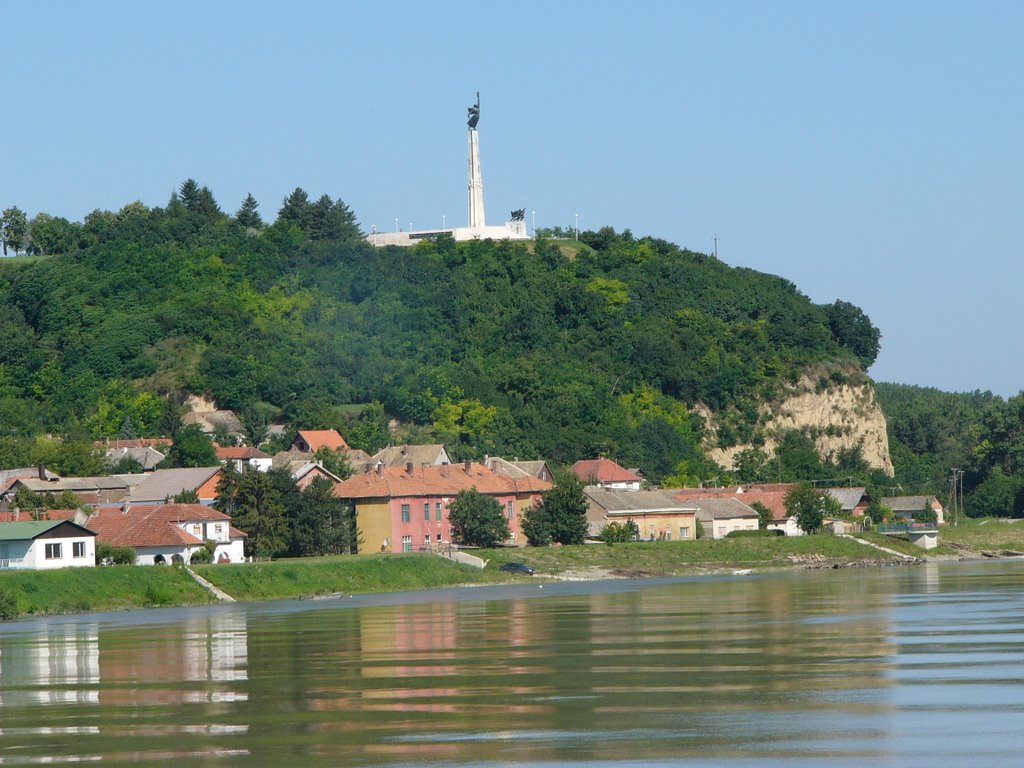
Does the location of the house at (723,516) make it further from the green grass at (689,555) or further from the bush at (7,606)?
the bush at (7,606)

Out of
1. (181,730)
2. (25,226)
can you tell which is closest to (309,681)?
(181,730)

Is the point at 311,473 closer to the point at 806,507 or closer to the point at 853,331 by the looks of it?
the point at 806,507

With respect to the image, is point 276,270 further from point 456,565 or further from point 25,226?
point 456,565

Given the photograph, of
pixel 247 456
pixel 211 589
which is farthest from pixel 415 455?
pixel 211 589

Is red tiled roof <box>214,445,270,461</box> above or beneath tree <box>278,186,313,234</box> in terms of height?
beneath

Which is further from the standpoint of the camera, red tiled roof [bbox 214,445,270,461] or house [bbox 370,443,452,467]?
red tiled roof [bbox 214,445,270,461]

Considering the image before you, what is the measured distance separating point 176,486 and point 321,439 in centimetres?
3038

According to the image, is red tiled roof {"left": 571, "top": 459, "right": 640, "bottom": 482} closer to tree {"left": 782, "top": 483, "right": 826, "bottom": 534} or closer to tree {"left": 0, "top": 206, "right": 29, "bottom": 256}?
tree {"left": 782, "top": 483, "right": 826, "bottom": 534}

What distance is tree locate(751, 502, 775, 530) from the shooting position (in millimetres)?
102812

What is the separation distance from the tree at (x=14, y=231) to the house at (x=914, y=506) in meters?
97.3

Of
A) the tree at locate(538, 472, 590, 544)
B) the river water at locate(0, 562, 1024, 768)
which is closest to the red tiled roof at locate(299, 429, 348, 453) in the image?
the tree at locate(538, 472, 590, 544)

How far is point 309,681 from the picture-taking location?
30.6 m

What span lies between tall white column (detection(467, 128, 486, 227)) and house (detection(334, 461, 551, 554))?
230ft

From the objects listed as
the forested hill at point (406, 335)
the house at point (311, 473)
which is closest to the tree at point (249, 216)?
the forested hill at point (406, 335)
